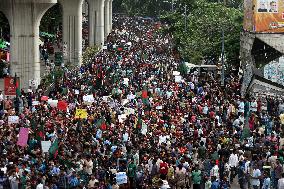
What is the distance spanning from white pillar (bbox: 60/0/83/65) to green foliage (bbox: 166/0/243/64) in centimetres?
822

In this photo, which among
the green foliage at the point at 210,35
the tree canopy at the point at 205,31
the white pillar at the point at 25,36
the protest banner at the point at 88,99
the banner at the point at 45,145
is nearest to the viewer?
the banner at the point at 45,145

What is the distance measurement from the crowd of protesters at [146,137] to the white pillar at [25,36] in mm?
3369

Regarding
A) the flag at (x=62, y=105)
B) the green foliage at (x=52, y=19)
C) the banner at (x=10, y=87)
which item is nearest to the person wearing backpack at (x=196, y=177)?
the flag at (x=62, y=105)

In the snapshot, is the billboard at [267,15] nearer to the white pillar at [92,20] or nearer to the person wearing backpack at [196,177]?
the person wearing backpack at [196,177]

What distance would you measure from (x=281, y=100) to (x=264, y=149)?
10777 millimetres

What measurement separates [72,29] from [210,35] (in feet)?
34.7

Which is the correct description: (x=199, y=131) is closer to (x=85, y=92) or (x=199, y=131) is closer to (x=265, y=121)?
(x=265, y=121)

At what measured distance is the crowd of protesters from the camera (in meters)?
20.3

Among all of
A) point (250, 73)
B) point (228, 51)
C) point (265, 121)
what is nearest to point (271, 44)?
point (250, 73)

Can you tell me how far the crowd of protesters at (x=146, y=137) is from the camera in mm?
20297

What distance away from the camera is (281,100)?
33.3m

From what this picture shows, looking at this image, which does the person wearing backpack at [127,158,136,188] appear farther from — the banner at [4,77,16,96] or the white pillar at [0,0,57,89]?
the white pillar at [0,0,57,89]

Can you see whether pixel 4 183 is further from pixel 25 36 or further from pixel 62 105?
pixel 25 36

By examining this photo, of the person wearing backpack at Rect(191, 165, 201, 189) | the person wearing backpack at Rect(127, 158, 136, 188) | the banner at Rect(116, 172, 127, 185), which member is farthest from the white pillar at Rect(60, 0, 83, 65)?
the banner at Rect(116, 172, 127, 185)
